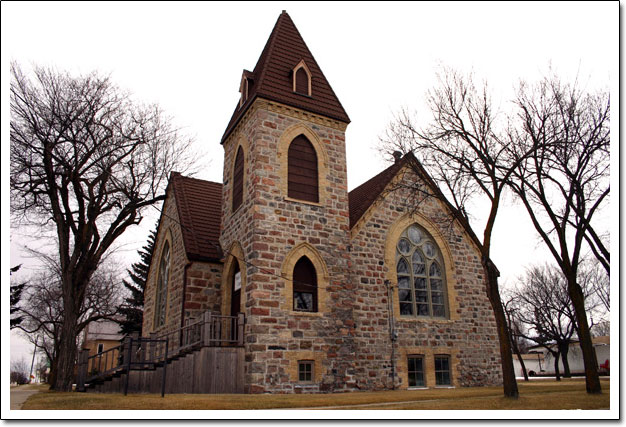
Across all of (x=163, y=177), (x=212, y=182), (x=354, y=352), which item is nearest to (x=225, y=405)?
(x=354, y=352)

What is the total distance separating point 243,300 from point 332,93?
28.7 ft

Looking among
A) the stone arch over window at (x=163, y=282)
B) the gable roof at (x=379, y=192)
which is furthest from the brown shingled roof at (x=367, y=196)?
the stone arch over window at (x=163, y=282)

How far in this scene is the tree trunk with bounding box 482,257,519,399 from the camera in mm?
10312

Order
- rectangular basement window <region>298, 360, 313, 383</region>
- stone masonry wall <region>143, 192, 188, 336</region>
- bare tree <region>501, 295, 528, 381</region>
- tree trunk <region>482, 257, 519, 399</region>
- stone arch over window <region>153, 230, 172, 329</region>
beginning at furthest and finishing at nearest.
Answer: bare tree <region>501, 295, 528, 381</region>
stone arch over window <region>153, 230, 172, 329</region>
stone masonry wall <region>143, 192, 188, 336</region>
rectangular basement window <region>298, 360, 313, 383</region>
tree trunk <region>482, 257, 519, 399</region>

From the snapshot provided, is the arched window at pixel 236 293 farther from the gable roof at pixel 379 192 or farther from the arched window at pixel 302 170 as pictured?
the gable roof at pixel 379 192

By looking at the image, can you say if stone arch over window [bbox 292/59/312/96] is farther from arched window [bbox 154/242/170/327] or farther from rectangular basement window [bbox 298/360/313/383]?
rectangular basement window [bbox 298/360/313/383]

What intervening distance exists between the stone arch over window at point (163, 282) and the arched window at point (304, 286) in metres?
7.27

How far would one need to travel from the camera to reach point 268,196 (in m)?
15.7

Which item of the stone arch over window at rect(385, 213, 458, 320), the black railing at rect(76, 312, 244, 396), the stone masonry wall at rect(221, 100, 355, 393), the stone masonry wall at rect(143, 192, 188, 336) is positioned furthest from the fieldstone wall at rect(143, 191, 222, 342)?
the stone arch over window at rect(385, 213, 458, 320)

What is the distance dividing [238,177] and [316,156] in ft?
9.77

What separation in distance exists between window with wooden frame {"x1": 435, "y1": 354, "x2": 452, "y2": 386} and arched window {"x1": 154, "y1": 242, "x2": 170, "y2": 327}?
11.0m

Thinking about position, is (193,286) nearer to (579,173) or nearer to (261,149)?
(261,149)

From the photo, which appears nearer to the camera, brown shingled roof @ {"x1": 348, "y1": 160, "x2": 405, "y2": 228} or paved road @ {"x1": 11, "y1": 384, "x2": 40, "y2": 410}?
paved road @ {"x1": 11, "y1": 384, "x2": 40, "y2": 410}

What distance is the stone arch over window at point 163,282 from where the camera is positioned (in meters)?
20.8
